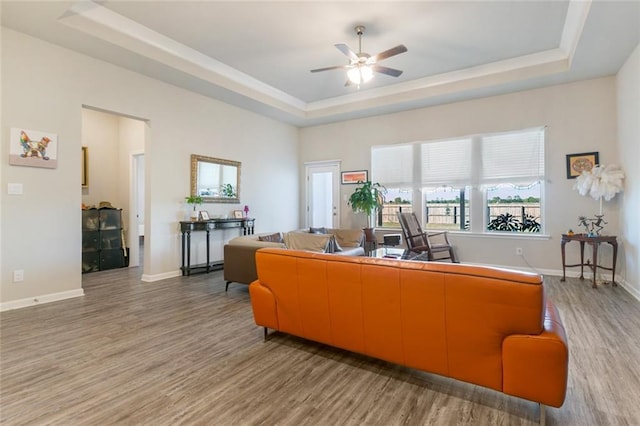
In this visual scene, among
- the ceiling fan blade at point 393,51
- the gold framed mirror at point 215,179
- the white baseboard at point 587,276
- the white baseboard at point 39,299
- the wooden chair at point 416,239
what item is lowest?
the white baseboard at point 39,299

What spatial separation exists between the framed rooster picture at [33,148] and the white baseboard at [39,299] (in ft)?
4.92

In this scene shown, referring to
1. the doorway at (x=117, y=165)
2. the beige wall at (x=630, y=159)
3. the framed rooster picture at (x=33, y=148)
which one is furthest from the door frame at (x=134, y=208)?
the beige wall at (x=630, y=159)

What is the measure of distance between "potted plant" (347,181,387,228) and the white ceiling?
1724mm

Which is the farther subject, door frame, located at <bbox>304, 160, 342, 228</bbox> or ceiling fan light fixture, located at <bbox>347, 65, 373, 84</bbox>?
door frame, located at <bbox>304, 160, 342, 228</bbox>

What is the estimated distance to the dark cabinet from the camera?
209 inches

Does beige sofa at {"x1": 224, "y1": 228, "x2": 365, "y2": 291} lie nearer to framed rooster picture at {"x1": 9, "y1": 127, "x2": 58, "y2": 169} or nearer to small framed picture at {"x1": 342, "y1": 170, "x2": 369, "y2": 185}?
framed rooster picture at {"x1": 9, "y1": 127, "x2": 58, "y2": 169}

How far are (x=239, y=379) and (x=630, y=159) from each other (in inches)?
200

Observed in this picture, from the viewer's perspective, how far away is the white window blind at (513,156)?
510 centimetres

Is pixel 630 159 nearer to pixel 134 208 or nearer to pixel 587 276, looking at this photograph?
pixel 587 276

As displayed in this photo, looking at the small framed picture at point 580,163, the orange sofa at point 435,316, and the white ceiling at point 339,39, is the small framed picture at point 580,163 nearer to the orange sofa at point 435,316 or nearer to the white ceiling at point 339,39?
the white ceiling at point 339,39

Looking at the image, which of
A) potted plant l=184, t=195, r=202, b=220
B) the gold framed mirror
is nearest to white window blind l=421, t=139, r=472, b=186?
the gold framed mirror

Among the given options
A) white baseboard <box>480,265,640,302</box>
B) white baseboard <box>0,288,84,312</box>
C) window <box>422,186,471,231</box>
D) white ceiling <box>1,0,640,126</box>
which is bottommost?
white baseboard <box>0,288,84,312</box>

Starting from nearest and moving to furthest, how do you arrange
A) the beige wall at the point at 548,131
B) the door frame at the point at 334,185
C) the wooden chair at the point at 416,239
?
the beige wall at the point at 548,131
the wooden chair at the point at 416,239
the door frame at the point at 334,185

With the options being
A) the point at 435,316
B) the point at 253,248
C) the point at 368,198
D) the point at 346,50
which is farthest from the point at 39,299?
the point at 368,198
